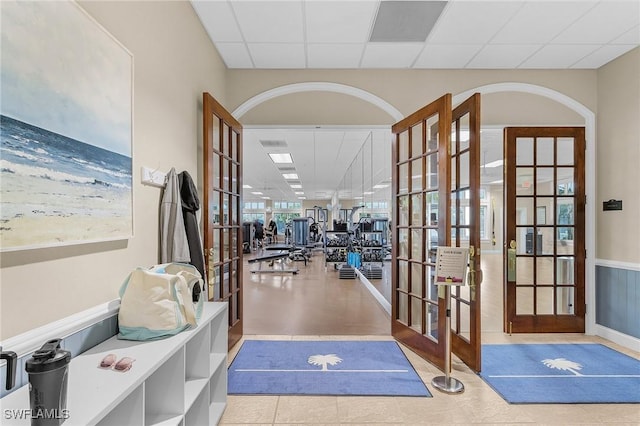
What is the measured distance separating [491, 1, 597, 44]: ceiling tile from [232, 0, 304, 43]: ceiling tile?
2.10m

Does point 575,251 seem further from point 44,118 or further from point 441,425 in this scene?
point 44,118

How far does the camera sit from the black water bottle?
989 mm

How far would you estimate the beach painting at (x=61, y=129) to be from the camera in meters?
1.23

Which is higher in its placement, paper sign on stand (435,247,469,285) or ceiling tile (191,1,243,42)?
ceiling tile (191,1,243,42)

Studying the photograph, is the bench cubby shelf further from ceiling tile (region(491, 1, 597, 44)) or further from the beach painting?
ceiling tile (region(491, 1, 597, 44))

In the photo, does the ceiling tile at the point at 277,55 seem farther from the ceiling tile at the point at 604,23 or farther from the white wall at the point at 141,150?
the ceiling tile at the point at 604,23

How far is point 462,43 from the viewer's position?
360 centimetres

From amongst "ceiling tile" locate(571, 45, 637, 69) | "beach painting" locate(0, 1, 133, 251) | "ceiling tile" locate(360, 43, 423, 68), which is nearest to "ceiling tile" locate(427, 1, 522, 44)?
"ceiling tile" locate(360, 43, 423, 68)

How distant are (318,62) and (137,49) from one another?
7.82ft

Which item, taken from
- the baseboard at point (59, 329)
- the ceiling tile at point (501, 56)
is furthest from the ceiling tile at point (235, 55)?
the baseboard at point (59, 329)

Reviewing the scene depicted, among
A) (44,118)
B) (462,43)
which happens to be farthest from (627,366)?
(44,118)

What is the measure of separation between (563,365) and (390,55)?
3.81 meters

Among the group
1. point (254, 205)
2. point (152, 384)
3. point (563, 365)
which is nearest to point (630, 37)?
point (563, 365)

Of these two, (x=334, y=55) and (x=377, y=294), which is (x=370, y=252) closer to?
(x=377, y=294)
